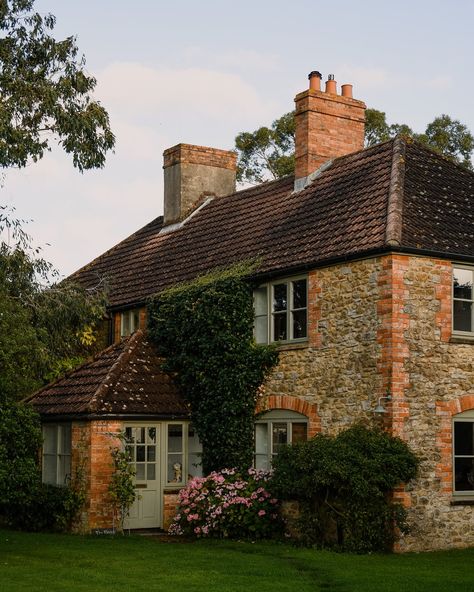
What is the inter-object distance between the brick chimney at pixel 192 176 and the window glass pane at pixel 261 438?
31.4 feet

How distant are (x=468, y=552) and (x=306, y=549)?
295 cm

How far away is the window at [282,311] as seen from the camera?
861 inches

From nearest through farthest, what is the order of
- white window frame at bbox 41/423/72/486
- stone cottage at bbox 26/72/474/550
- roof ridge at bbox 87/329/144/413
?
1. stone cottage at bbox 26/72/474/550
2. roof ridge at bbox 87/329/144/413
3. white window frame at bbox 41/423/72/486

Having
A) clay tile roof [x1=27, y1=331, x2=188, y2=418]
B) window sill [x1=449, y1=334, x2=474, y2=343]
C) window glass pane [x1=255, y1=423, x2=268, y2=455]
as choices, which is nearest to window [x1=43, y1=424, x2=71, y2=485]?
clay tile roof [x1=27, y1=331, x2=188, y2=418]

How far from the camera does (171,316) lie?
24.6m

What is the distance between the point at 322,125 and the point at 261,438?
848 centimetres

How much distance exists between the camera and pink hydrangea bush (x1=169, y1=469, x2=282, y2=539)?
67.9 ft

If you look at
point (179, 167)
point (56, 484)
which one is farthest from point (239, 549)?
point (179, 167)

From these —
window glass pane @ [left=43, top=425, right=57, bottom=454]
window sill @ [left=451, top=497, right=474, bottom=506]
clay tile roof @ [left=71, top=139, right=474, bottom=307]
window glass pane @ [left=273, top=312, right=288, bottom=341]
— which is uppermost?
clay tile roof @ [left=71, top=139, right=474, bottom=307]

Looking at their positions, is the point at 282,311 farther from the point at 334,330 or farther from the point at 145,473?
the point at 145,473

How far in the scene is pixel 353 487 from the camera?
18391 mm

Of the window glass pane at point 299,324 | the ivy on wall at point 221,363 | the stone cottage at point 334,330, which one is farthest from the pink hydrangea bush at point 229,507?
the window glass pane at point 299,324

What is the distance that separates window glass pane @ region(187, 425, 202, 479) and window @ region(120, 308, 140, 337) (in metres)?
4.25

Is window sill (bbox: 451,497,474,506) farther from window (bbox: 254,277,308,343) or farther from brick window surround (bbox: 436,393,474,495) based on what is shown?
window (bbox: 254,277,308,343)
